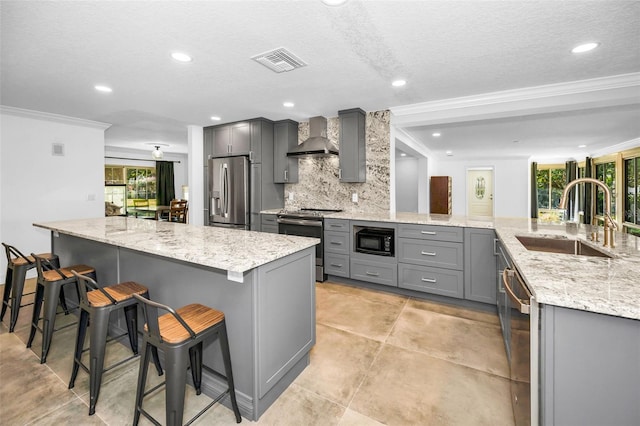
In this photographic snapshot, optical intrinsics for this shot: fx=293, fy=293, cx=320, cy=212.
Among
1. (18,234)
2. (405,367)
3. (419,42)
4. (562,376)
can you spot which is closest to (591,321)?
(562,376)

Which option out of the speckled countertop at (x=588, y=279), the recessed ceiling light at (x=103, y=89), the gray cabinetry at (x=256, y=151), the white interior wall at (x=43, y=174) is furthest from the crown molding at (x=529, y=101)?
the white interior wall at (x=43, y=174)

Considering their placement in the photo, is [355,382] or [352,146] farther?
[352,146]

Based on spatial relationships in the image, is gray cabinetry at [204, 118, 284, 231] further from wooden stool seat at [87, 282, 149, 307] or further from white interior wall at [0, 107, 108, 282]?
wooden stool seat at [87, 282, 149, 307]

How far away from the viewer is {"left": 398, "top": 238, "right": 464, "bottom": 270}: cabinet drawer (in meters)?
3.09

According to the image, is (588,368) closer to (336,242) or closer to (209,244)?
(209,244)

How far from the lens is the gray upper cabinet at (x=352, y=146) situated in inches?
162

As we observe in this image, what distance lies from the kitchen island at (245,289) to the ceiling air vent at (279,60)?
1512 mm

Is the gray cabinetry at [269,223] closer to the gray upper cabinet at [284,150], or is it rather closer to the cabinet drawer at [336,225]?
the gray upper cabinet at [284,150]

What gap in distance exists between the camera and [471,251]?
3.00 m

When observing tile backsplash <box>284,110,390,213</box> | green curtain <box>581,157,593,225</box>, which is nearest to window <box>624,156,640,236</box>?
green curtain <box>581,157,593,225</box>

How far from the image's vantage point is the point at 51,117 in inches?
170

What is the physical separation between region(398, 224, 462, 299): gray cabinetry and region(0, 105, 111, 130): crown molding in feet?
16.9

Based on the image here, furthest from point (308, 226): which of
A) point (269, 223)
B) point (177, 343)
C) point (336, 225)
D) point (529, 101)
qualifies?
point (529, 101)

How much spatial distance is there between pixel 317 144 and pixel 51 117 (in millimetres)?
3950
